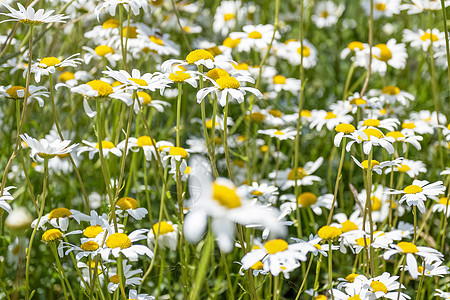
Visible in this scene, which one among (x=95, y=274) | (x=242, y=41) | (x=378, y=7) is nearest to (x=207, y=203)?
(x=95, y=274)

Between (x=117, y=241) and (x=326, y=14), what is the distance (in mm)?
2748

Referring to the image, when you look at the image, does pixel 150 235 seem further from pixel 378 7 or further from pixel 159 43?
pixel 378 7

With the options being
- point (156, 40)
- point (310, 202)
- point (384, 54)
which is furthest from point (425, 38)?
point (156, 40)

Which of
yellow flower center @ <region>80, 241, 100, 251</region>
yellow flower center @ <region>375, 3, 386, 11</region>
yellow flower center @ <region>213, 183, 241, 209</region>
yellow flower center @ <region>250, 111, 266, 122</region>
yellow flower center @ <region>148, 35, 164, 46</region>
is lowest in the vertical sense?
yellow flower center @ <region>80, 241, 100, 251</region>

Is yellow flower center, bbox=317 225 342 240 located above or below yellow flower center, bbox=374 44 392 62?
below

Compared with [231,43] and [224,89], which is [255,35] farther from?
[224,89]

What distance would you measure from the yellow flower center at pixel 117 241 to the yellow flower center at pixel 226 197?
1.78ft

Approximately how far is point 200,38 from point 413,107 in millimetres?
1288

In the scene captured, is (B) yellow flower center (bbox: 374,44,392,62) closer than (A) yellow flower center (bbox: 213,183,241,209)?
No

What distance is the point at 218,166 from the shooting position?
2.23 meters

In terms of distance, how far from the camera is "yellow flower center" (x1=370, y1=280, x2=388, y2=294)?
1.29m

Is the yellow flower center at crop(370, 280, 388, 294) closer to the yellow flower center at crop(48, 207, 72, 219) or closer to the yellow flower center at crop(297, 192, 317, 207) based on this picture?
the yellow flower center at crop(297, 192, 317, 207)

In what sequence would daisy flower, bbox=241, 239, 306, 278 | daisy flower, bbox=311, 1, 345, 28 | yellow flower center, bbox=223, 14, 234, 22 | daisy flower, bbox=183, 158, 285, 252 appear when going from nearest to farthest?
1. daisy flower, bbox=183, 158, 285, 252
2. daisy flower, bbox=241, 239, 306, 278
3. yellow flower center, bbox=223, 14, 234, 22
4. daisy flower, bbox=311, 1, 345, 28

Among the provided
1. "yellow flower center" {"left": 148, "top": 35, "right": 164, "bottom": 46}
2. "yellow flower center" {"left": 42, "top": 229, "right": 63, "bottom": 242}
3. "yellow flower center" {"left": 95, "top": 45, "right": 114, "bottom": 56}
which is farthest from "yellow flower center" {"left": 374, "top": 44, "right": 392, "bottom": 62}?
"yellow flower center" {"left": 42, "top": 229, "right": 63, "bottom": 242}
